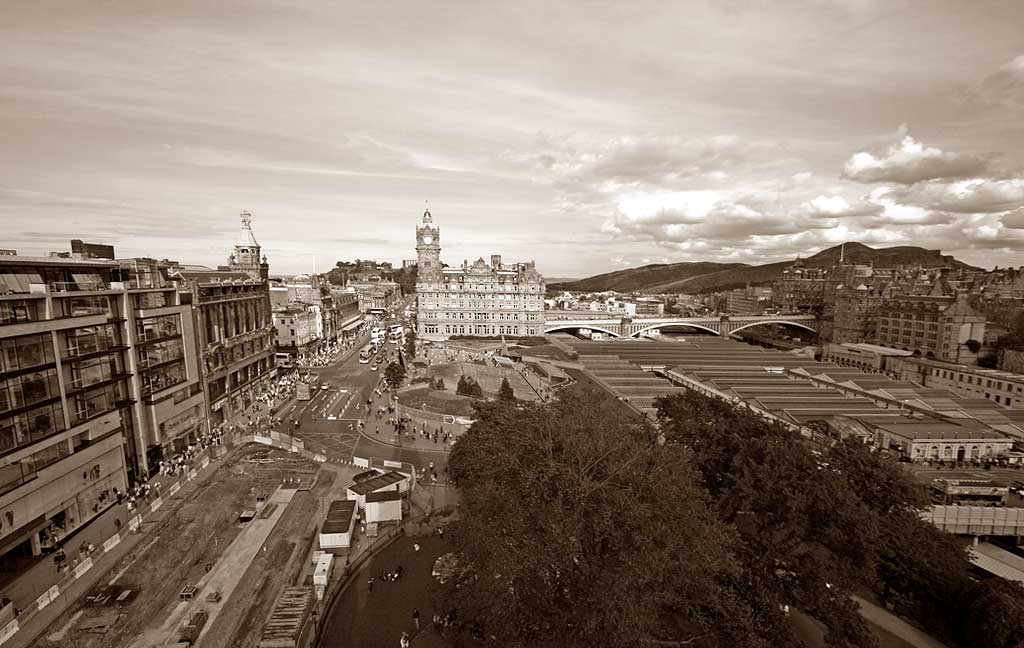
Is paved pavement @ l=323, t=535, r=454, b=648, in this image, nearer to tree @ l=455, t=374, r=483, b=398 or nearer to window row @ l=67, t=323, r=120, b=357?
window row @ l=67, t=323, r=120, b=357

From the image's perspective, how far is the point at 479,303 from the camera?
105m

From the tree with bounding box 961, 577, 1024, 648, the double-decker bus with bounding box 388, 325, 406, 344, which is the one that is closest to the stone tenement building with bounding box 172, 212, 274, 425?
the double-decker bus with bounding box 388, 325, 406, 344

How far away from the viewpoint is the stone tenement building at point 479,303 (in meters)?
105

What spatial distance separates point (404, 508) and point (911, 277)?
16100 centimetres

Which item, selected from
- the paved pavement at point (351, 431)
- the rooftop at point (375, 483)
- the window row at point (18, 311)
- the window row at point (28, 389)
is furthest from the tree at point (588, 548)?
the window row at point (18, 311)

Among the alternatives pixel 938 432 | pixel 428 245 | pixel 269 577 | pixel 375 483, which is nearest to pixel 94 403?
pixel 269 577

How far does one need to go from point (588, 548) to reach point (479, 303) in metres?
91.7

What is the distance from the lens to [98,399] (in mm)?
27844

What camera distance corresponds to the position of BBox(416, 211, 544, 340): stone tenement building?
104750 millimetres

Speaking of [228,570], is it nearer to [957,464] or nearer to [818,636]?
[818,636]

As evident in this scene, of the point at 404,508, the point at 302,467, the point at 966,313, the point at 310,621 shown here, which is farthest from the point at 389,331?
the point at 966,313

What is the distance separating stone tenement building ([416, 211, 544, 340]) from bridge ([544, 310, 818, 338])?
8.62m

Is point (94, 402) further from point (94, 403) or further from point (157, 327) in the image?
point (157, 327)

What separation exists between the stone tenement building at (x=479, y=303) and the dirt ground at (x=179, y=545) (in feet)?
229
